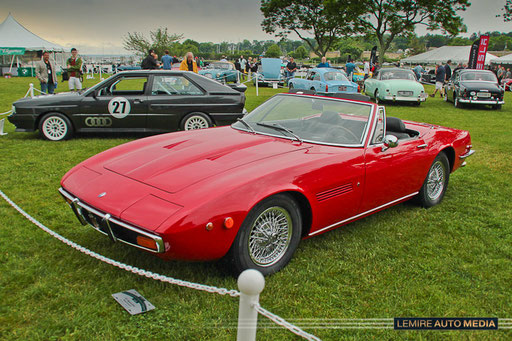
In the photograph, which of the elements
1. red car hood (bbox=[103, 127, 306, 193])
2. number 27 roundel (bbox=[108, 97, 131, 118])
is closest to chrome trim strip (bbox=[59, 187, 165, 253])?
red car hood (bbox=[103, 127, 306, 193])

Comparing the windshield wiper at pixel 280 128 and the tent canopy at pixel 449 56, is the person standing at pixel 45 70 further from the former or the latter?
the tent canopy at pixel 449 56

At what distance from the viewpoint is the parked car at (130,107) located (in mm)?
7629

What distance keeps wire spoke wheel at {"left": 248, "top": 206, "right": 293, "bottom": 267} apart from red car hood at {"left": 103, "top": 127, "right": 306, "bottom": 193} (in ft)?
1.49

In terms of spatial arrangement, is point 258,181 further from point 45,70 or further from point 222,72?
point 222,72

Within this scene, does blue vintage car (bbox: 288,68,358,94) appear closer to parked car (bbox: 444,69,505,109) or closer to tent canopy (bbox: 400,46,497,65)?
parked car (bbox: 444,69,505,109)

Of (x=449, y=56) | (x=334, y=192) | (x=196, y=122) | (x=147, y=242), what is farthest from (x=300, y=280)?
(x=449, y=56)

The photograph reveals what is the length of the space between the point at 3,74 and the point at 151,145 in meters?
33.3

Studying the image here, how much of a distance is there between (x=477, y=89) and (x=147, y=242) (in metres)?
15.6

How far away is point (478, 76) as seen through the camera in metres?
16.0

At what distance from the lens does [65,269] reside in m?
3.07

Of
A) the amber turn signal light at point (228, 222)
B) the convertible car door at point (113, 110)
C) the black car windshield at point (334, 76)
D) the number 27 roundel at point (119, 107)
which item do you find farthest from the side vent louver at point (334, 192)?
the black car windshield at point (334, 76)

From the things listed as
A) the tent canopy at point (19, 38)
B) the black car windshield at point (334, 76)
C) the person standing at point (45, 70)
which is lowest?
the person standing at point (45, 70)

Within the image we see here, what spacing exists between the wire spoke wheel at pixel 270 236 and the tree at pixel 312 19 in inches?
1475

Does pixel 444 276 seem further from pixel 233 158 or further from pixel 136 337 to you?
pixel 136 337
